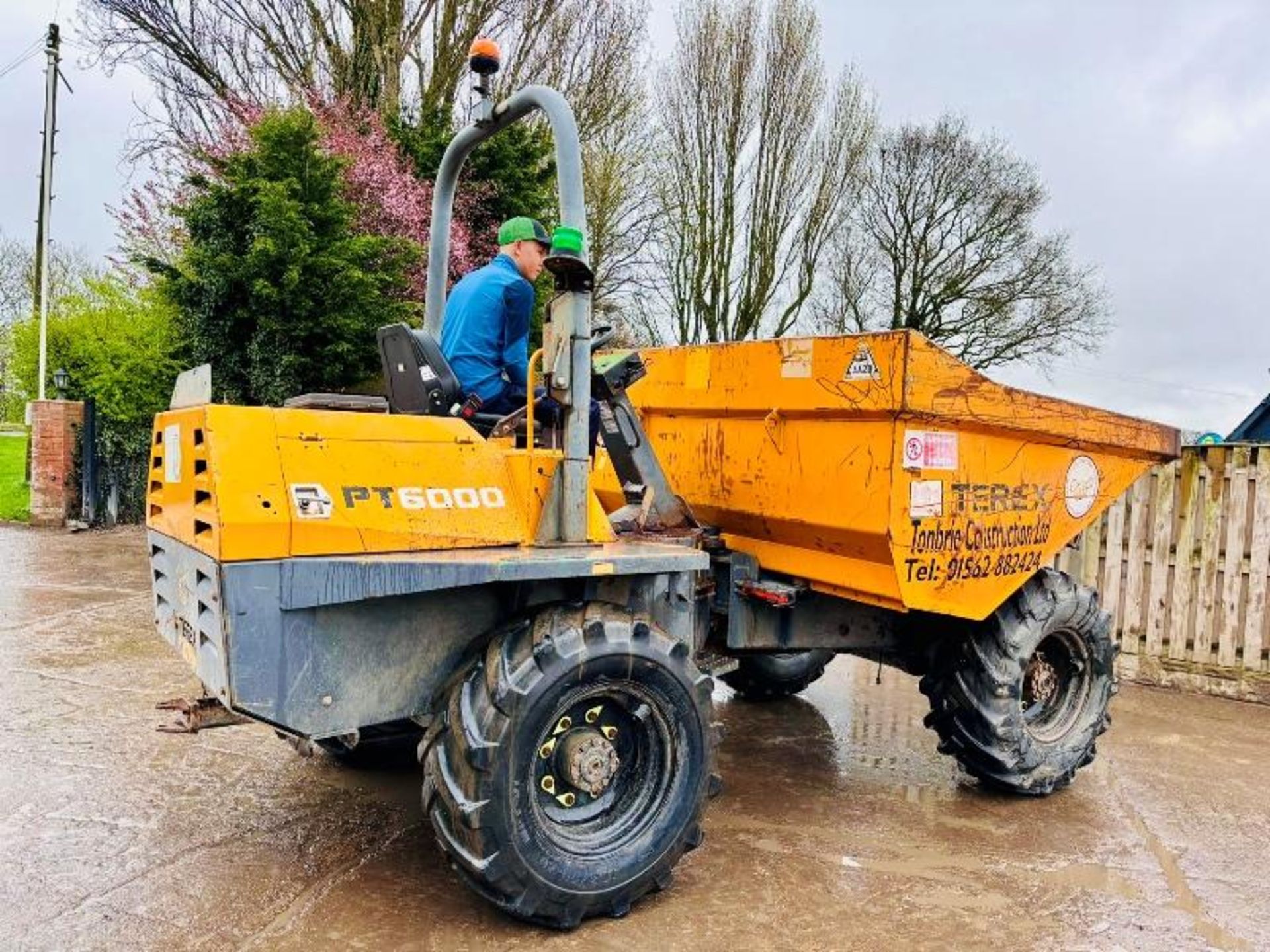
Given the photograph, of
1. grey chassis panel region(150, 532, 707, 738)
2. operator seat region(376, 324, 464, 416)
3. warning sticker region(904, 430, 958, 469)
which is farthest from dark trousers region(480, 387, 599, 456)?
warning sticker region(904, 430, 958, 469)

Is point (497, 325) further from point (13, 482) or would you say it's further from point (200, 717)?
point (13, 482)

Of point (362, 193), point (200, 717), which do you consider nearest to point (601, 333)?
point (200, 717)

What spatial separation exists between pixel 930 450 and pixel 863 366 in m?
0.43

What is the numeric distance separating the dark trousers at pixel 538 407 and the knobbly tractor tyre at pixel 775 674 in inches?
97.8

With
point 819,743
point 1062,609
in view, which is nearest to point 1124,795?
point 1062,609

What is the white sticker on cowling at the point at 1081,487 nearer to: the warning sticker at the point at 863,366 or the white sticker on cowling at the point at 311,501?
the warning sticker at the point at 863,366

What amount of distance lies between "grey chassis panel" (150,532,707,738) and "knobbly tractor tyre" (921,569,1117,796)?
62.8 inches

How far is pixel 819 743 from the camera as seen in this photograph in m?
5.46

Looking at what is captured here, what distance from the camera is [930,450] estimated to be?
399 cm

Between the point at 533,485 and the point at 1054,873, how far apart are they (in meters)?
2.47

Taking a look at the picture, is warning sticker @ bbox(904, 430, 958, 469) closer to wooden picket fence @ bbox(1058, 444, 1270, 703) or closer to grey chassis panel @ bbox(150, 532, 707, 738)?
grey chassis panel @ bbox(150, 532, 707, 738)

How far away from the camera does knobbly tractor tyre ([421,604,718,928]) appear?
10.3ft

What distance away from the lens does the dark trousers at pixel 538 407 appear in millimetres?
3695

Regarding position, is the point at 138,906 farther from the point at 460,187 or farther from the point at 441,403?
the point at 460,187
